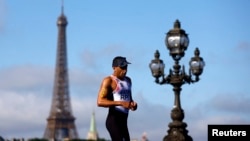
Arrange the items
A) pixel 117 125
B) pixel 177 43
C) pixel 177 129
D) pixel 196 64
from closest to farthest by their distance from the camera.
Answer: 1. pixel 117 125
2. pixel 177 129
3. pixel 177 43
4. pixel 196 64

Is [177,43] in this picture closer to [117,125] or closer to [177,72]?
[177,72]

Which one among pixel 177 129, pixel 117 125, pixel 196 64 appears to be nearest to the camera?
pixel 117 125

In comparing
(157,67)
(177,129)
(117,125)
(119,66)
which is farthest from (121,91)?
(157,67)

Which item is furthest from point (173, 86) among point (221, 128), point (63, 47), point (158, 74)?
point (63, 47)

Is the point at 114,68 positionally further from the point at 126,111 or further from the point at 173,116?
the point at 173,116

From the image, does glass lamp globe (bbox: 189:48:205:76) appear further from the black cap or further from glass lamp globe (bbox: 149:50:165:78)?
the black cap

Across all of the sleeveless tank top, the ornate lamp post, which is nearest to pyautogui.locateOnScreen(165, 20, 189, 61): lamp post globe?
the ornate lamp post

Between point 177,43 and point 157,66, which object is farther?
point 157,66

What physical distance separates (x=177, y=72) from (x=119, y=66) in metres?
14.5

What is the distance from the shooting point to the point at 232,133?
15406 mm

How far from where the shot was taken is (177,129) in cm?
2542

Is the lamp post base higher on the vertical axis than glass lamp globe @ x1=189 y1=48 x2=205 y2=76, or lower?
lower

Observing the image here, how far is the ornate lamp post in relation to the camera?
25484 mm

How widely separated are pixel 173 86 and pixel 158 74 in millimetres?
746
